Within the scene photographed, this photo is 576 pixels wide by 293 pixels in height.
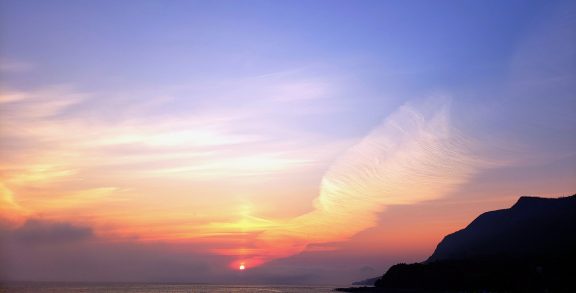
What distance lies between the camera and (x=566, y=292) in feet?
626

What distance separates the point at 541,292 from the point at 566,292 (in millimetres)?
10568

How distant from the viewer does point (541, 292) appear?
199875 millimetres
